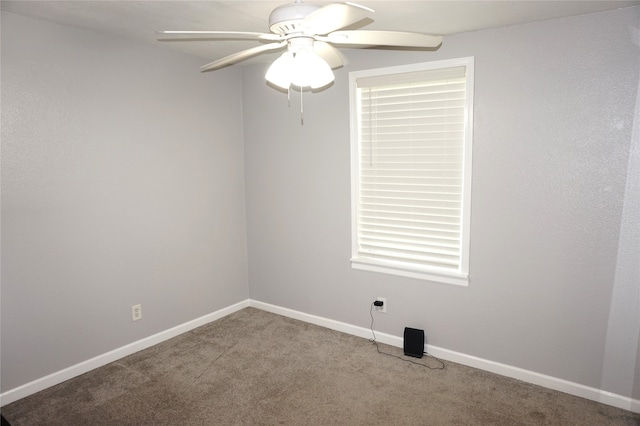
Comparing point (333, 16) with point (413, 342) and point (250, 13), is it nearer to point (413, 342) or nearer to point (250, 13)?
point (250, 13)

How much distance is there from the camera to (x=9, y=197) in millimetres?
2605

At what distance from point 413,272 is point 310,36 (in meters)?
2.14

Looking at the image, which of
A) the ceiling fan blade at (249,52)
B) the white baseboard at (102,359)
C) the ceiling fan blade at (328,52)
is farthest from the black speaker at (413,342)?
A: the ceiling fan blade at (249,52)

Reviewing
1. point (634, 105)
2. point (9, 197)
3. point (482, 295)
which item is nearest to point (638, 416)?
point (482, 295)

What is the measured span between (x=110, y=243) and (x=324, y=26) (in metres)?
2.44

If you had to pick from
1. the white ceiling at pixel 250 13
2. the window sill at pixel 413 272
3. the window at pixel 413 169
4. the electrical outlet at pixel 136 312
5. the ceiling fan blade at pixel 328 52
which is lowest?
the electrical outlet at pixel 136 312

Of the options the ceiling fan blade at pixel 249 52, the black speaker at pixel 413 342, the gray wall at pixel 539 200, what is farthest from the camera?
the black speaker at pixel 413 342

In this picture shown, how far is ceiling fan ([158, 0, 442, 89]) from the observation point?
1.47 meters

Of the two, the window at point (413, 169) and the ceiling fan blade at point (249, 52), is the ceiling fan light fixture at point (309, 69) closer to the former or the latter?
the ceiling fan blade at point (249, 52)

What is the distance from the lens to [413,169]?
3.23 metres

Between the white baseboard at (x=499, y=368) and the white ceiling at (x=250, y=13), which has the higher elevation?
the white ceiling at (x=250, y=13)

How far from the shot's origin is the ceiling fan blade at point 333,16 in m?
1.36

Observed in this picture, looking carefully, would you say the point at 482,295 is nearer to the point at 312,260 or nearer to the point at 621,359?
the point at 621,359

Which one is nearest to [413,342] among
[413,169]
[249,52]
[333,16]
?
[413,169]
